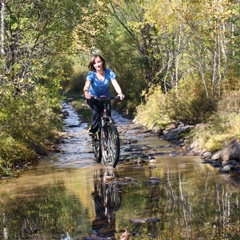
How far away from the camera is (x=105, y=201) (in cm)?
607

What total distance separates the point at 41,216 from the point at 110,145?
11.0 feet

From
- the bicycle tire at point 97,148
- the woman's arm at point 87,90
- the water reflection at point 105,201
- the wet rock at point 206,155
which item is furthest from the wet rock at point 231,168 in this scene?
the woman's arm at point 87,90

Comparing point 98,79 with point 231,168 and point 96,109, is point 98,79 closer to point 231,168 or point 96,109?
point 96,109

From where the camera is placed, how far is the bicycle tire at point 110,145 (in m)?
8.31

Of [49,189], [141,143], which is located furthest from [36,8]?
[49,189]

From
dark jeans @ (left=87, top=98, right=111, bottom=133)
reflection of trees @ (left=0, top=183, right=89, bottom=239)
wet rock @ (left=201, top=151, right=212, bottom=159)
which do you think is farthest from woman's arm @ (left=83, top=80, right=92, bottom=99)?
wet rock @ (left=201, top=151, right=212, bottom=159)

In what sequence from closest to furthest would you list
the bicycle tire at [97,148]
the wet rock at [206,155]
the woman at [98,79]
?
the woman at [98,79] → the bicycle tire at [97,148] → the wet rock at [206,155]

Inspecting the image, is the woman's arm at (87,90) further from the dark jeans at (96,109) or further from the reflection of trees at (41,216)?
the reflection of trees at (41,216)

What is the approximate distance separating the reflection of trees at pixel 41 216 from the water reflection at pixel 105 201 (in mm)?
217

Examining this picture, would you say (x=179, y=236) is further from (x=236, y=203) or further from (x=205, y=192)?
(x=205, y=192)

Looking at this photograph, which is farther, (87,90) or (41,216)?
(87,90)

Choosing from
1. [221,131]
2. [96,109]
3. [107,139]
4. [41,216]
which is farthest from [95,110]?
[41,216]

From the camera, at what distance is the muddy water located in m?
4.68

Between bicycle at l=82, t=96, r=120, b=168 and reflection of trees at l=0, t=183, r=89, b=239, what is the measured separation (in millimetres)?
1758
